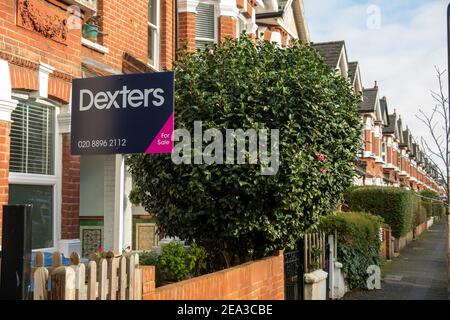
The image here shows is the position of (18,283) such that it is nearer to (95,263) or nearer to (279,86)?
(95,263)

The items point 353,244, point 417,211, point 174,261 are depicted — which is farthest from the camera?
point 417,211

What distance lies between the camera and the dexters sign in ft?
18.5

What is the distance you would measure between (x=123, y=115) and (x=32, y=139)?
105 inches

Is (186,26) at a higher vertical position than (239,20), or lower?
lower

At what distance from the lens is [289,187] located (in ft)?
24.0

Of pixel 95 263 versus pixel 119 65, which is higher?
pixel 119 65

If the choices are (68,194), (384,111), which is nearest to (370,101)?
(384,111)

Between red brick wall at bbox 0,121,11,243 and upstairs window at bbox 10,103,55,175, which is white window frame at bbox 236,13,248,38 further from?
red brick wall at bbox 0,121,11,243

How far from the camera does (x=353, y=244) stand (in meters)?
13.3

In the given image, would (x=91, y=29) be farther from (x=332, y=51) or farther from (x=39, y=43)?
(x=332, y=51)

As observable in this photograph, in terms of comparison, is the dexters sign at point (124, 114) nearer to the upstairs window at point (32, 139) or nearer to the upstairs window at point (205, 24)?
the upstairs window at point (32, 139)

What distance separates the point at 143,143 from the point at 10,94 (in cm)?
226

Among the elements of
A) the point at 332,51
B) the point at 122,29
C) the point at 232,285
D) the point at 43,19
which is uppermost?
the point at 332,51

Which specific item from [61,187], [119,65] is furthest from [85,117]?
[119,65]
